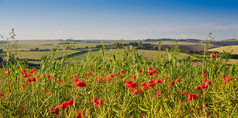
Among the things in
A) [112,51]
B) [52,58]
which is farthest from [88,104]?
[112,51]

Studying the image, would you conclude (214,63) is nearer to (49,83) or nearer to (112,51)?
(112,51)

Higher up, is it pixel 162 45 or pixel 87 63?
pixel 162 45

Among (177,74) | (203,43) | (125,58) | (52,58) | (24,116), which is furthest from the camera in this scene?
(125,58)

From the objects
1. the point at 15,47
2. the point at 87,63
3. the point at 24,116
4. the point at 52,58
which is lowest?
the point at 24,116

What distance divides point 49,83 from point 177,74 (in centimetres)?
310

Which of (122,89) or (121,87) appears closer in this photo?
(122,89)

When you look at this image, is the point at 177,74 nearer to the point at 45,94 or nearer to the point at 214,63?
the point at 214,63

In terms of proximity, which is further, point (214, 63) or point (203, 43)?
point (203, 43)

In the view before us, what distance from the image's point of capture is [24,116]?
212 cm

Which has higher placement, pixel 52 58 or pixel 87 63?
pixel 52 58

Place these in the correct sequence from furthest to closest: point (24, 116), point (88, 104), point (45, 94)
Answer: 1. point (45, 94)
2. point (88, 104)
3. point (24, 116)

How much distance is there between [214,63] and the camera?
433cm

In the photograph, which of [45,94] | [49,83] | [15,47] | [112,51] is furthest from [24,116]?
[112,51]

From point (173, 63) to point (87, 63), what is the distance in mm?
2798
